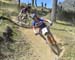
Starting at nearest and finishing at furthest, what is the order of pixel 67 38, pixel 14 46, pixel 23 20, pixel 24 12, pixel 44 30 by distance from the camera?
1. pixel 44 30
2. pixel 14 46
3. pixel 67 38
4. pixel 24 12
5. pixel 23 20

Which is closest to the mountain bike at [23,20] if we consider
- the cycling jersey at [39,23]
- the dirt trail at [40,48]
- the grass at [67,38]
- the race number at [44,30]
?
the grass at [67,38]

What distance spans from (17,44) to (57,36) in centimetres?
317

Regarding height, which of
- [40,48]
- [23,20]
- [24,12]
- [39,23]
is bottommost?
[40,48]

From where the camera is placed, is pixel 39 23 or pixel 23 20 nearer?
pixel 39 23

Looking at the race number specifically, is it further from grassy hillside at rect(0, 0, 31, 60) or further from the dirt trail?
grassy hillside at rect(0, 0, 31, 60)

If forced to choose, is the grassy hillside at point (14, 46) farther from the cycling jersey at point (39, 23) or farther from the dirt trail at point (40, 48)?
the cycling jersey at point (39, 23)

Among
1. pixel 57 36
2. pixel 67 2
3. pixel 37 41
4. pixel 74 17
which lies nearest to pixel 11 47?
pixel 37 41

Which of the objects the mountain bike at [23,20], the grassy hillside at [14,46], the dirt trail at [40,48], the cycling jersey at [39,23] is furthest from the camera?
the mountain bike at [23,20]

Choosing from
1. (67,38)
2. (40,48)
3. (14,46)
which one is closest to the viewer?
(40,48)

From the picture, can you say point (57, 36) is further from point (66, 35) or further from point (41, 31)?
point (41, 31)

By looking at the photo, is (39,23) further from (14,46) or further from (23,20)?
(23,20)

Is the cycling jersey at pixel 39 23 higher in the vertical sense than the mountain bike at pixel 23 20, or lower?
higher

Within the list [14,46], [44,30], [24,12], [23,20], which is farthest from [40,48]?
[23,20]

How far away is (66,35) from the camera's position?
20.0 metres
